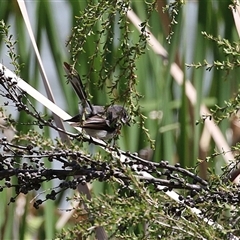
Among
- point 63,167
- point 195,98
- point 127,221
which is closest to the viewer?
point 127,221

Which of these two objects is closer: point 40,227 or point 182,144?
point 182,144

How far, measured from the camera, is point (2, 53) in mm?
1986

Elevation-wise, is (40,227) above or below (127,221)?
below

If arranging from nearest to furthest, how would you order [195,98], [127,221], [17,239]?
[127,221] → [195,98] → [17,239]

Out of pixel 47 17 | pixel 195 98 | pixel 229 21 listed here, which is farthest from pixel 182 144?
pixel 47 17

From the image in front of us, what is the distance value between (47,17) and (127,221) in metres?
1.39

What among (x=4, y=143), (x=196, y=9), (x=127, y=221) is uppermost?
(x=196, y=9)

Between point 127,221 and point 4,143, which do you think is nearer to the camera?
point 127,221

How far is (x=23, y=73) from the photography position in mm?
1988

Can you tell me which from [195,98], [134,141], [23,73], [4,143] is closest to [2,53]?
[23,73]

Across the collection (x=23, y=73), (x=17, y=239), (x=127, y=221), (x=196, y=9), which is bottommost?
(x=17, y=239)

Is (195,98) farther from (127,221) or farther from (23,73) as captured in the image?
(127,221)

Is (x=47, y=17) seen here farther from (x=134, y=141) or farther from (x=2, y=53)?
(x=134, y=141)

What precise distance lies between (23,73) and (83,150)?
112 cm
